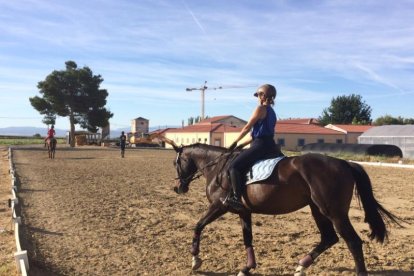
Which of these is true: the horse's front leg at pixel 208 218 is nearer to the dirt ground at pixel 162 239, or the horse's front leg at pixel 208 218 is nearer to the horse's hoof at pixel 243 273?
the dirt ground at pixel 162 239

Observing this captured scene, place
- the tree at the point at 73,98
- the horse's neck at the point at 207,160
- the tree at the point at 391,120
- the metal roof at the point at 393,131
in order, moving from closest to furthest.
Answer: the horse's neck at the point at 207,160 → the metal roof at the point at 393,131 → the tree at the point at 73,98 → the tree at the point at 391,120

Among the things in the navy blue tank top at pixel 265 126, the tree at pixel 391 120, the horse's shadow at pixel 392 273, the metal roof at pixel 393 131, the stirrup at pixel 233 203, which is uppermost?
the tree at pixel 391 120

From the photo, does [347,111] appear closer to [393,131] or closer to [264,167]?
[393,131]

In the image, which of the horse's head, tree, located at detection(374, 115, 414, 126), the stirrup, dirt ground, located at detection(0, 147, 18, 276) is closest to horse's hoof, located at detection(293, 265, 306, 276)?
the stirrup

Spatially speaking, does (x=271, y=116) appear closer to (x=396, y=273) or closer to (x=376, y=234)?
(x=376, y=234)

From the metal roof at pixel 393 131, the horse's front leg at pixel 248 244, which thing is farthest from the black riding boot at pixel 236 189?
the metal roof at pixel 393 131

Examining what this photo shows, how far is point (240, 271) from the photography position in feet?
18.7

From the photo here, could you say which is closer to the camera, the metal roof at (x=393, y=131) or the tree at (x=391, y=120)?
the metal roof at (x=393, y=131)

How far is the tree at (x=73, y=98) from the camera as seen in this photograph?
209 feet

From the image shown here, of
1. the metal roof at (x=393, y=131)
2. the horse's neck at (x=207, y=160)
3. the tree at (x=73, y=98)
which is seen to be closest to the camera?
the horse's neck at (x=207, y=160)

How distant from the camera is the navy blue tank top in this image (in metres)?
5.99

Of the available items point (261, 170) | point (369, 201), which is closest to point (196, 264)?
point (261, 170)

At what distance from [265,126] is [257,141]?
230mm

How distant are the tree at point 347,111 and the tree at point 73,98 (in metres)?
48.6
